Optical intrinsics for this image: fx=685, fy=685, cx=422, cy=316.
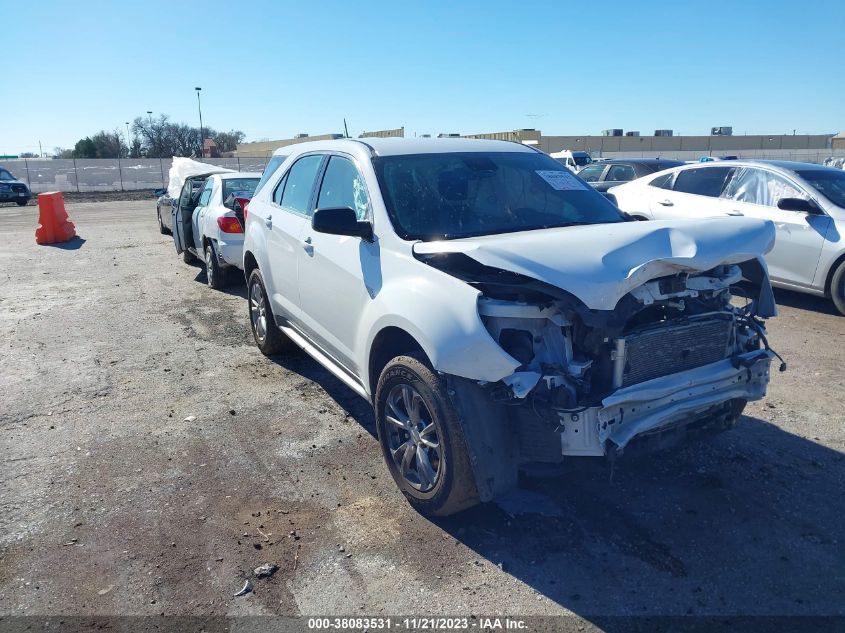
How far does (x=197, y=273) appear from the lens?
11742 millimetres

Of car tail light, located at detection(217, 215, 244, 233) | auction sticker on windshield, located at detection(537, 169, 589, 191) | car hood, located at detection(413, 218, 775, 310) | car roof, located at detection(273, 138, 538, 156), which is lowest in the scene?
car tail light, located at detection(217, 215, 244, 233)

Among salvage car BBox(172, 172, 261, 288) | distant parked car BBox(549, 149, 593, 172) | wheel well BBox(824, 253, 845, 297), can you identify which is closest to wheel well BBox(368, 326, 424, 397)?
salvage car BBox(172, 172, 261, 288)

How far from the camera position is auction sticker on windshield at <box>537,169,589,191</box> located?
478 cm

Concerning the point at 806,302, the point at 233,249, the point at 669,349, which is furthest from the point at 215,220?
the point at 806,302

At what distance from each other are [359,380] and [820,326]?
221 inches

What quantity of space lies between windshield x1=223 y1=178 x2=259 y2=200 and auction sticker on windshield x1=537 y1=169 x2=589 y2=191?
6.24m

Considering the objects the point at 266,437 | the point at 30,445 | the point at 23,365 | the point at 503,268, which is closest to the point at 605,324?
the point at 503,268

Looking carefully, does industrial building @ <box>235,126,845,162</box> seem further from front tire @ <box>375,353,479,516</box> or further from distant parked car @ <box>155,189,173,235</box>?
front tire @ <box>375,353,479,516</box>

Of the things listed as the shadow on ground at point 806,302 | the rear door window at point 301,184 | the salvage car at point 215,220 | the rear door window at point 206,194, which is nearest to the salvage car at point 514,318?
the rear door window at point 301,184

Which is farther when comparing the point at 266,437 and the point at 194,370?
the point at 194,370

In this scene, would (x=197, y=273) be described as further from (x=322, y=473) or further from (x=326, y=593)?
(x=326, y=593)

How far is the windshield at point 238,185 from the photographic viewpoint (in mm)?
10199

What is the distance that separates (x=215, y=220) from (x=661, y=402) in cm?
754

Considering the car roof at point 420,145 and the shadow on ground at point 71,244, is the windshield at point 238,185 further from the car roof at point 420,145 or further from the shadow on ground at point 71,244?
the shadow on ground at point 71,244
